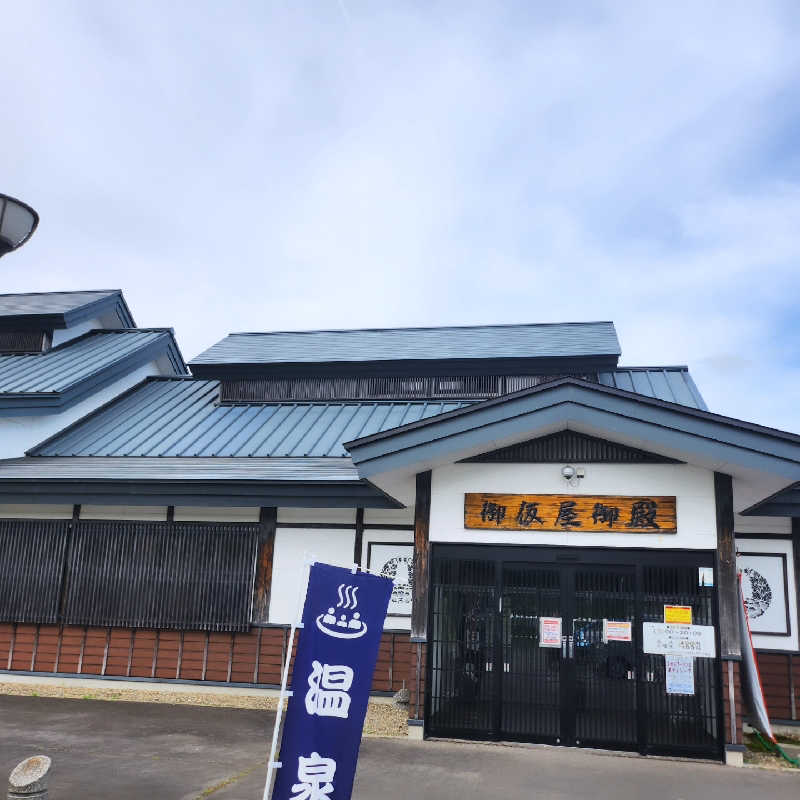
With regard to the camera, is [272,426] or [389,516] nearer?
[389,516]

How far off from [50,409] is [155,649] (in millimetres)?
5029

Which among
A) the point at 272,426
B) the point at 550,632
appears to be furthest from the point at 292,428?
the point at 550,632

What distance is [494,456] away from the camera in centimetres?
969

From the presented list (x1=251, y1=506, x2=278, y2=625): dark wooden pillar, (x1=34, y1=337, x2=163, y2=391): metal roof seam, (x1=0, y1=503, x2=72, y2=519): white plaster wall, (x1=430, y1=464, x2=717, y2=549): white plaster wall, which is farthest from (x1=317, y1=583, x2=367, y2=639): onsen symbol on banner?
(x1=34, y1=337, x2=163, y2=391): metal roof seam

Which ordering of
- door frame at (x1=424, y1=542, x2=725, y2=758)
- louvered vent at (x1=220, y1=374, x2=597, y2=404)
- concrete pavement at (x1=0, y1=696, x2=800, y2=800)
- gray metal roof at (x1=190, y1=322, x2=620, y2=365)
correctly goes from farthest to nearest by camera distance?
gray metal roof at (x1=190, y1=322, x2=620, y2=365)
louvered vent at (x1=220, y1=374, x2=597, y2=404)
door frame at (x1=424, y1=542, x2=725, y2=758)
concrete pavement at (x1=0, y1=696, x2=800, y2=800)

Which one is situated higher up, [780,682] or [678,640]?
[678,640]

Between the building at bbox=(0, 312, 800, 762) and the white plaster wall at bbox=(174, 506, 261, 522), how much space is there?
26 mm

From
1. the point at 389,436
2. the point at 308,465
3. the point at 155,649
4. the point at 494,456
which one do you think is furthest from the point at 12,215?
the point at 155,649

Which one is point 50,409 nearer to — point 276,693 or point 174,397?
point 174,397

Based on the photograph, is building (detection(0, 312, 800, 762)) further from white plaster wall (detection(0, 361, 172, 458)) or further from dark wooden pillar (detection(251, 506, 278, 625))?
white plaster wall (detection(0, 361, 172, 458))

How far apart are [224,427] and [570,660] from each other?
8.27 m

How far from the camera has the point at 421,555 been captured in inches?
379

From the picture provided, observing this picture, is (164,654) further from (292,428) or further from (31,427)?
(31,427)

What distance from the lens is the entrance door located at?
8.98 meters
